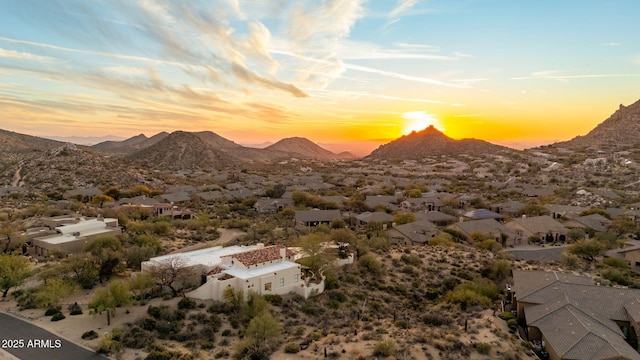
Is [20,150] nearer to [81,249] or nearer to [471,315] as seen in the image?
[81,249]

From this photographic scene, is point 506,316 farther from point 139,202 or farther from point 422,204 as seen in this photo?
point 139,202

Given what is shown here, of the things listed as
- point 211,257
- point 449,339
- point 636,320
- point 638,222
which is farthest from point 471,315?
point 638,222

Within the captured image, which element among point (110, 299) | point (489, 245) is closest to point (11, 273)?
point (110, 299)

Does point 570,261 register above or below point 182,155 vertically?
below

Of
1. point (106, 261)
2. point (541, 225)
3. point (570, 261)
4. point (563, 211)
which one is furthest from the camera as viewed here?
point (563, 211)

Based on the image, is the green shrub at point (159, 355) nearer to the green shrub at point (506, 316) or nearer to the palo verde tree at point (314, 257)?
the palo verde tree at point (314, 257)

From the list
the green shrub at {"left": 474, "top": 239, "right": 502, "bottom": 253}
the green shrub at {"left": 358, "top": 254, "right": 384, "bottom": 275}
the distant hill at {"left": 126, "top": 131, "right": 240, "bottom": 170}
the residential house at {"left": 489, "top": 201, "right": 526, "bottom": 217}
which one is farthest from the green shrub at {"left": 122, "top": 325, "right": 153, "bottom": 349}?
the distant hill at {"left": 126, "top": 131, "right": 240, "bottom": 170}
